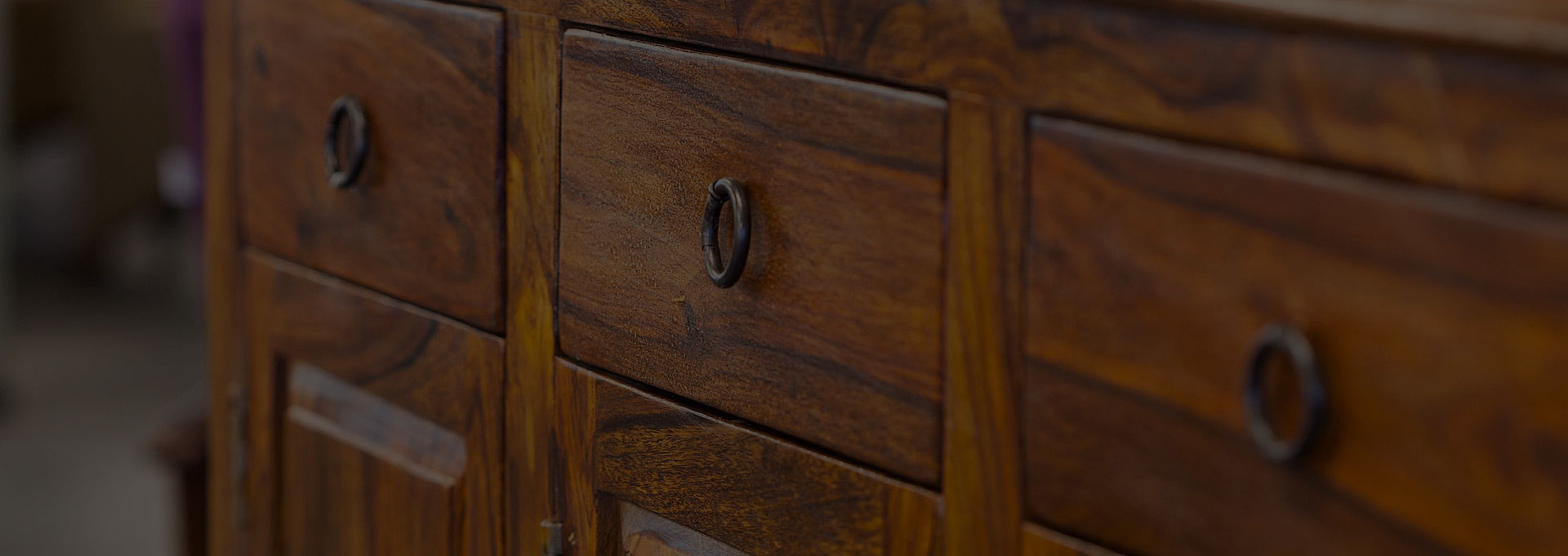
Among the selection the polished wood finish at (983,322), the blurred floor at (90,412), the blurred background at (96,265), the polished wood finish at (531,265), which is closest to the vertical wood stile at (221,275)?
the polished wood finish at (531,265)

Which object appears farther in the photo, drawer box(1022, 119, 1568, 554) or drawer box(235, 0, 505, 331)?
drawer box(235, 0, 505, 331)

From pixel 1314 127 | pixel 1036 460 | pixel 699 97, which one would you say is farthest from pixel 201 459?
pixel 1314 127

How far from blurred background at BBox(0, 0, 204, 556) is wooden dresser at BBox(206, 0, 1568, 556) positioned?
4.58 ft

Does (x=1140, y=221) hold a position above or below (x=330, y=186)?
above

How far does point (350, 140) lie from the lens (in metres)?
0.75

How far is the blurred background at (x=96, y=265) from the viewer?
6.92 feet

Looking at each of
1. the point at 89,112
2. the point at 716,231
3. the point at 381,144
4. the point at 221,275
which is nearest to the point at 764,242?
the point at 716,231

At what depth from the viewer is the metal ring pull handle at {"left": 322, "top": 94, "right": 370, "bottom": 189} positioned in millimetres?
727

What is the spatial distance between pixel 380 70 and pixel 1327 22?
48cm

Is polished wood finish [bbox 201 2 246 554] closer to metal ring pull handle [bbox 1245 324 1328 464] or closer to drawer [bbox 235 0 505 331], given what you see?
drawer [bbox 235 0 505 331]

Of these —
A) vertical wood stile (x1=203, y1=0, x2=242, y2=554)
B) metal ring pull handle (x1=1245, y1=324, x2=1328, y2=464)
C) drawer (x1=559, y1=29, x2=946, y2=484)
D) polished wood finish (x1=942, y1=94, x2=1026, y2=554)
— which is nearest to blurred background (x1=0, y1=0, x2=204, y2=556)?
vertical wood stile (x1=203, y1=0, x2=242, y2=554)

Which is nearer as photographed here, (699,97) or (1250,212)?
(1250,212)

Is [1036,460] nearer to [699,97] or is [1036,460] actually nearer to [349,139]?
[699,97]

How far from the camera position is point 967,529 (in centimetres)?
51
